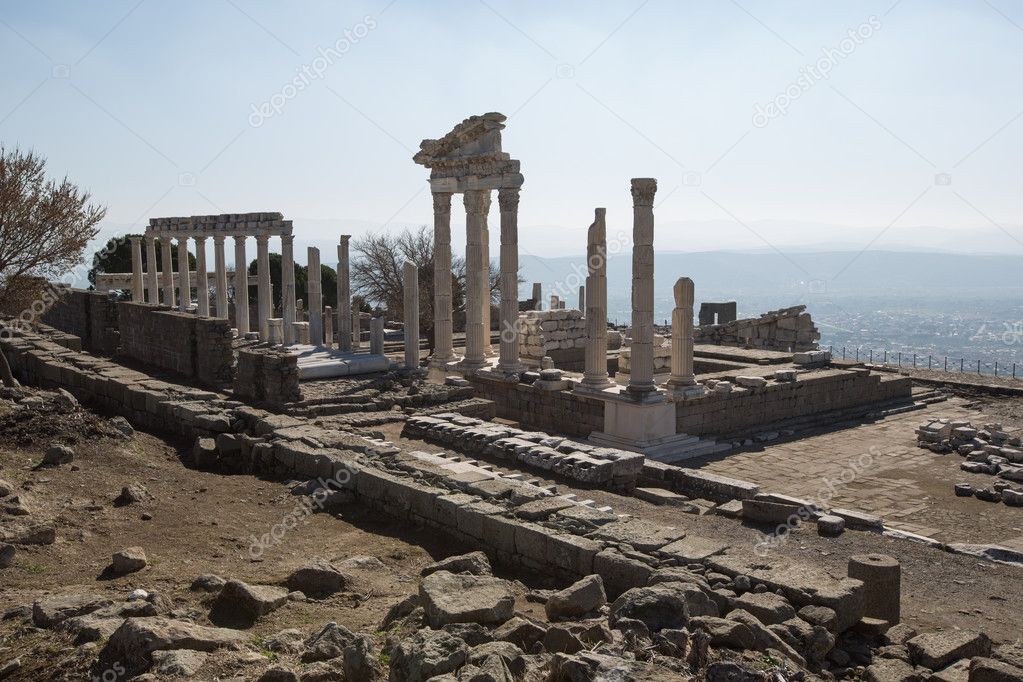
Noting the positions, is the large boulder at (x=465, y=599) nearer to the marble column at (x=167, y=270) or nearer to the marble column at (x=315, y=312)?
the marble column at (x=315, y=312)

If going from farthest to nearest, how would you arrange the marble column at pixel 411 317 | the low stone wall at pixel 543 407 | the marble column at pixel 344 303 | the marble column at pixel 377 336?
the marble column at pixel 344 303
the marble column at pixel 377 336
the marble column at pixel 411 317
the low stone wall at pixel 543 407

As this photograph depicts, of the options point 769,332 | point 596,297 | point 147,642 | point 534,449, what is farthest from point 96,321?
point 769,332

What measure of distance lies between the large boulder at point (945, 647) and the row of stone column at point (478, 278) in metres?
15.9

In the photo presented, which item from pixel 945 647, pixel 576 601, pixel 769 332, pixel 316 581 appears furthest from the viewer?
pixel 769 332

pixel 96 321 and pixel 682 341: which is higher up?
pixel 96 321

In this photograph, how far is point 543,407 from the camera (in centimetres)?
2173

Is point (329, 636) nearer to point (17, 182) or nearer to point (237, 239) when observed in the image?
point (17, 182)

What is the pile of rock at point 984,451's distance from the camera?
15859mm

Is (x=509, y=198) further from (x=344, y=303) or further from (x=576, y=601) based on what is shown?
(x=576, y=601)

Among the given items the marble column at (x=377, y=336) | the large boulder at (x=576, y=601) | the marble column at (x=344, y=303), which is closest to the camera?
the large boulder at (x=576, y=601)

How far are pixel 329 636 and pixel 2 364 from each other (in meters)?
16.2

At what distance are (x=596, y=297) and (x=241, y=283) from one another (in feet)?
56.5

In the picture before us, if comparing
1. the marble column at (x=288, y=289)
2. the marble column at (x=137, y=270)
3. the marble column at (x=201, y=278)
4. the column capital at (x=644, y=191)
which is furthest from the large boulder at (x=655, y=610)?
the marble column at (x=137, y=270)

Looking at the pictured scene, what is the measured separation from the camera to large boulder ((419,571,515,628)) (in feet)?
22.3
